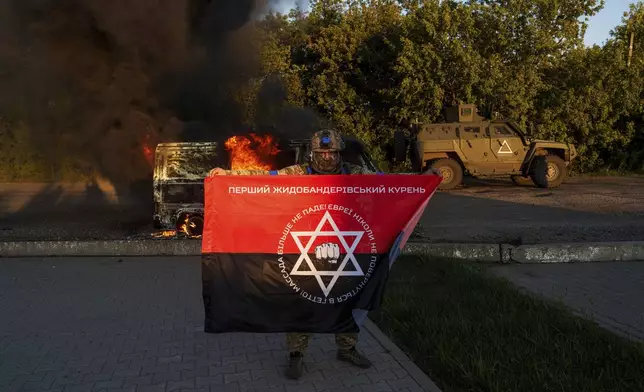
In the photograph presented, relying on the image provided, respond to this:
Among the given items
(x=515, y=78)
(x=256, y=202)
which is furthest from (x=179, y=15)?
(x=515, y=78)

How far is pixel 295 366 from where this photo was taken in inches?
144

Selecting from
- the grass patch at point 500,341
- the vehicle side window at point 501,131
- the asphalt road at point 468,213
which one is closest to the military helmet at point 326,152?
the grass patch at point 500,341

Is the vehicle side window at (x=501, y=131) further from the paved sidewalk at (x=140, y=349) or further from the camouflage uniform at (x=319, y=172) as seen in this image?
the camouflage uniform at (x=319, y=172)

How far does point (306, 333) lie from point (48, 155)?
1048 cm

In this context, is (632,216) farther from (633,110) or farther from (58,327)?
(633,110)

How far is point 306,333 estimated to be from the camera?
11.8 feet

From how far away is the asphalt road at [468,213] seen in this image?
8.35 meters

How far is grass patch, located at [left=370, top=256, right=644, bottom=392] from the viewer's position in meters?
3.41

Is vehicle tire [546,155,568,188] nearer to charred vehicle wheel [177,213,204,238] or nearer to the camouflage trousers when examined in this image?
charred vehicle wheel [177,213,204,238]

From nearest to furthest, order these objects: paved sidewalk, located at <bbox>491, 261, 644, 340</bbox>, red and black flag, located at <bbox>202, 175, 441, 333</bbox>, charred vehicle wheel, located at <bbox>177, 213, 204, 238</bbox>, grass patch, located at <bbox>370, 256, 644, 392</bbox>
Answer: grass patch, located at <bbox>370, 256, 644, 392</bbox>, red and black flag, located at <bbox>202, 175, 441, 333</bbox>, paved sidewalk, located at <bbox>491, 261, 644, 340</bbox>, charred vehicle wheel, located at <bbox>177, 213, 204, 238</bbox>

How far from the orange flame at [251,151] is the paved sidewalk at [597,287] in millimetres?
3835

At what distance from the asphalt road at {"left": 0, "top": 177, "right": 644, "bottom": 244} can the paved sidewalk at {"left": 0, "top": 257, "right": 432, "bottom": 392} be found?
2.93 m

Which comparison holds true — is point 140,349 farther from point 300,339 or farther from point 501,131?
point 501,131

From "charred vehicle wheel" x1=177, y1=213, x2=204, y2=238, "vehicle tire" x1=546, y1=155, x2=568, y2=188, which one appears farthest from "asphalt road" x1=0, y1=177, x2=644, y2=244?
"charred vehicle wheel" x1=177, y1=213, x2=204, y2=238
